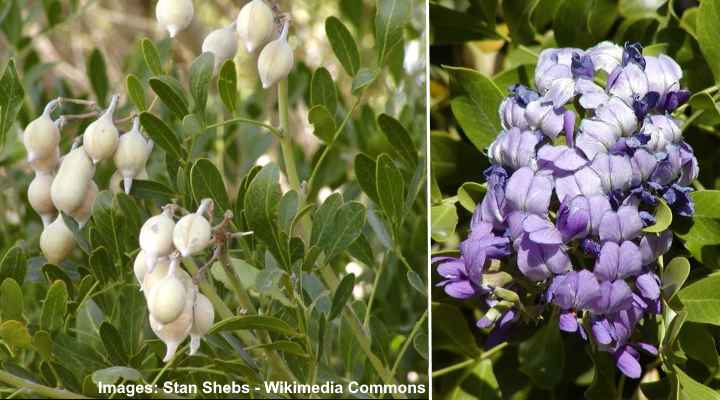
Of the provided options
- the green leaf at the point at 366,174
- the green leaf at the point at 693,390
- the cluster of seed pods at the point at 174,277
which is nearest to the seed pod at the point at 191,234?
the cluster of seed pods at the point at 174,277

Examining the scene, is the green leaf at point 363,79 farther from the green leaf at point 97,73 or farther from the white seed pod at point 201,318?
the green leaf at point 97,73

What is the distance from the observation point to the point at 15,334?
0.49 metres

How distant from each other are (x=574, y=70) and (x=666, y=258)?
0.12 m

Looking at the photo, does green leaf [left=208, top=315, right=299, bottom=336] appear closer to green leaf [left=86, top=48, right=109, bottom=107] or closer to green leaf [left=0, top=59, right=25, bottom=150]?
green leaf [left=0, top=59, right=25, bottom=150]

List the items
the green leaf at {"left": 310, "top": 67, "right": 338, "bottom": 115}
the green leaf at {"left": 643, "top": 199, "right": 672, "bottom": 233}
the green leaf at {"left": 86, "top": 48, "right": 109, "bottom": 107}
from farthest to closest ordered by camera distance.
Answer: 1. the green leaf at {"left": 86, "top": 48, "right": 109, "bottom": 107}
2. the green leaf at {"left": 310, "top": 67, "right": 338, "bottom": 115}
3. the green leaf at {"left": 643, "top": 199, "right": 672, "bottom": 233}

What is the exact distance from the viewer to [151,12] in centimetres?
165

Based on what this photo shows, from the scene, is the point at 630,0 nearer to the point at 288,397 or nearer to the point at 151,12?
the point at 288,397

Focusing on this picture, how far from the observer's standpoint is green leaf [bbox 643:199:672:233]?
425 mm

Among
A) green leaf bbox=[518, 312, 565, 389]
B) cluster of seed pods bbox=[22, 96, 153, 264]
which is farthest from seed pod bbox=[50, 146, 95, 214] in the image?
green leaf bbox=[518, 312, 565, 389]

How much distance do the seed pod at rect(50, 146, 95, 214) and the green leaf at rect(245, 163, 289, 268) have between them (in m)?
0.07

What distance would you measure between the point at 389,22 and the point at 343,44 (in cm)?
2

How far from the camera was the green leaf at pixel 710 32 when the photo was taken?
49 cm

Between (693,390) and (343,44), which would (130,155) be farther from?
(693,390)

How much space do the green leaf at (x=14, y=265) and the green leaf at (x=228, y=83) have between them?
125 mm
